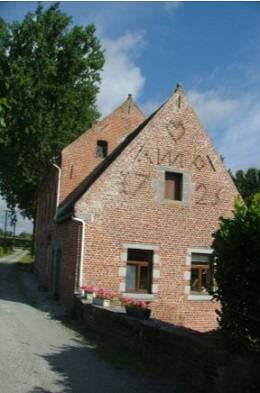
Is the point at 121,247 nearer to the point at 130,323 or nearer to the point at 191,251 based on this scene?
the point at 191,251

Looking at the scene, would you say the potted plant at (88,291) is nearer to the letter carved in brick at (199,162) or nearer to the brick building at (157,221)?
the brick building at (157,221)

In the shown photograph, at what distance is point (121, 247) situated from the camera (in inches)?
638

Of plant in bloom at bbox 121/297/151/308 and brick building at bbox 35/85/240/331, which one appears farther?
brick building at bbox 35/85/240/331

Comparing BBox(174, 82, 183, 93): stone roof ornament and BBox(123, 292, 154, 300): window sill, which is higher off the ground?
BBox(174, 82, 183, 93): stone roof ornament

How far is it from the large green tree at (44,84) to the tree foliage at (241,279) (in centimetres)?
2514

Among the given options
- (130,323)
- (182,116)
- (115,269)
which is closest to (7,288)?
(115,269)

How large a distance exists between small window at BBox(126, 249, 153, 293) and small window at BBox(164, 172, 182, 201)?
2308 millimetres

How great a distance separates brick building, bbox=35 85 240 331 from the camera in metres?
16.0

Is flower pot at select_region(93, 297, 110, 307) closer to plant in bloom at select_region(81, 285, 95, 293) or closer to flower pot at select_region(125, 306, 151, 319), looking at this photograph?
Result: plant in bloom at select_region(81, 285, 95, 293)

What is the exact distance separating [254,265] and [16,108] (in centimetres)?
2649

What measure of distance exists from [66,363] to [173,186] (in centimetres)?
1046

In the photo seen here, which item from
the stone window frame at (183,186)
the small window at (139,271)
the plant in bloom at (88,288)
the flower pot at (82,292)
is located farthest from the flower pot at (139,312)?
the stone window frame at (183,186)

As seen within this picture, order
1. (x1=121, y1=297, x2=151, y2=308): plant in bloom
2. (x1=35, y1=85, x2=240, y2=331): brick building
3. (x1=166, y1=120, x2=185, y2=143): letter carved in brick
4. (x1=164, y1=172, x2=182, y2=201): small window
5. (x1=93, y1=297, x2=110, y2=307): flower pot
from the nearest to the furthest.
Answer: (x1=121, y1=297, x2=151, y2=308): plant in bloom → (x1=93, y1=297, x2=110, y2=307): flower pot → (x1=35, y1=85, x2=240, y2=331): brick building → (x1=164, y1=172, x2=182, y2=201): small window → (x1=166, y1=120, x2=185, y2=143): letter carved in brick

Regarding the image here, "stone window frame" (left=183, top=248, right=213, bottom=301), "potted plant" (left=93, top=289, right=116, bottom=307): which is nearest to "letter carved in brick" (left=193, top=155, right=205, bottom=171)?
"stone window frame" (left=183, top=248, right=213, bottom=301)
